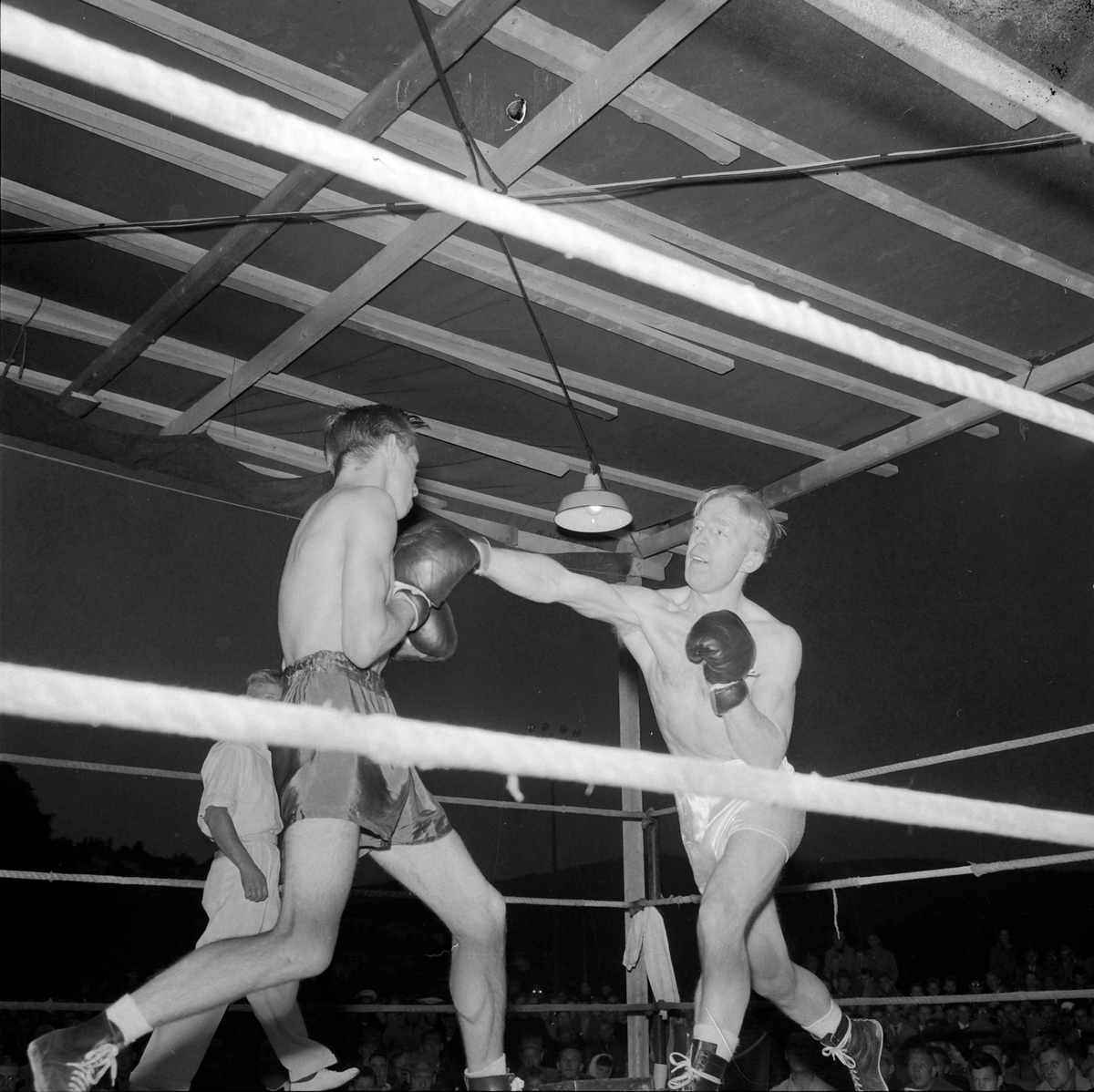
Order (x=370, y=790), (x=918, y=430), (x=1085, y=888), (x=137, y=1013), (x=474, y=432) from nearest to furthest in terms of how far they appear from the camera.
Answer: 1. (x=137, y=1013)
2. (x=370, y=790)
3. (x=1085, y=888)
4. (x=918, y=430)
5. (x=474, y=432)

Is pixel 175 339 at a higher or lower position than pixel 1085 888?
higher

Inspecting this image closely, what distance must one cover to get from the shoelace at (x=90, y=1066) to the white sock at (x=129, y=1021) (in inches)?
1.1

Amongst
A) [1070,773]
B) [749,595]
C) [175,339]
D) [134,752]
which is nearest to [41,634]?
[134,752]

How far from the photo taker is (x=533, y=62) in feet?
9.64

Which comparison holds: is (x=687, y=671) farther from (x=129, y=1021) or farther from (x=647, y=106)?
(x=647, y=106)

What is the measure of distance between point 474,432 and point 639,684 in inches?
62.7

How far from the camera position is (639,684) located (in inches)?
221

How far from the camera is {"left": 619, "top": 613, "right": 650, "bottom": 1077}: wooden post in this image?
4.59 meters

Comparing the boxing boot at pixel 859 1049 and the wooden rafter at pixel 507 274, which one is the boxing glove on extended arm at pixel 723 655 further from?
the wooden rafter at pixel 507 274

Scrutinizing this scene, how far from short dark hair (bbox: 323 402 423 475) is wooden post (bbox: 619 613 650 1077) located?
2.54 meters

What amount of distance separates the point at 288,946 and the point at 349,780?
Answer: 28cm

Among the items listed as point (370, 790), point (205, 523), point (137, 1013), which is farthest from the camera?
point (205, 523)

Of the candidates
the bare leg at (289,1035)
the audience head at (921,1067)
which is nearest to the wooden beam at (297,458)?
the audience head at (921,1067)

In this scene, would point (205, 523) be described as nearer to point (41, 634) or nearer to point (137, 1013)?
point (41, 634)
